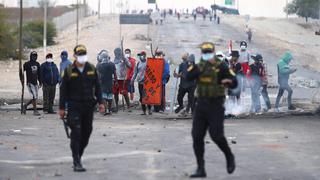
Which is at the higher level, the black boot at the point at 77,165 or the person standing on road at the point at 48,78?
the person standing on road at the point at 48,78

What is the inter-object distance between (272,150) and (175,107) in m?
9.20

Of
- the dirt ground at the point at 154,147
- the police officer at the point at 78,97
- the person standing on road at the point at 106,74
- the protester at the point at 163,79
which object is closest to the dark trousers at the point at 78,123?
the police officer at the point at 78,97

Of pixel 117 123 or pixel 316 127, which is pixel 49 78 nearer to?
pixel 117 123

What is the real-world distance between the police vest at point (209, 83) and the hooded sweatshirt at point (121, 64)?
35.1 feet

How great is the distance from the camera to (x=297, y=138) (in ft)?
44.8

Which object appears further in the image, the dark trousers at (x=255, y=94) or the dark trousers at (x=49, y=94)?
the dark trousers at (x=49, y=94)

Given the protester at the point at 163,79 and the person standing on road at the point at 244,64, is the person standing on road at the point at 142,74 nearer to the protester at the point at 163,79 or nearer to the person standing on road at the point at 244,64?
the protester at the point at 163,79

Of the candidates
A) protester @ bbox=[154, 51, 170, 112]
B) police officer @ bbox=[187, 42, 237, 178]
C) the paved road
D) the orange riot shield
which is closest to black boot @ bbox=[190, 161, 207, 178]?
police officer @ bbox=[187, 42, 237, 178]

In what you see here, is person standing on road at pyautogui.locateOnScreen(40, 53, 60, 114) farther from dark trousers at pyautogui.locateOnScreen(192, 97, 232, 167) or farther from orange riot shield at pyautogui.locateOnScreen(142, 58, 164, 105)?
dark trousers at pyautogui.locateOnScreen(192, 97, 232, 167)

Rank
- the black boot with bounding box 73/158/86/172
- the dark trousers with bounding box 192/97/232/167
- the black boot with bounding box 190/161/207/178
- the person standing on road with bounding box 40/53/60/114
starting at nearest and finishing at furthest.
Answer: the dark trousers with bounding box 192/97/232/167 < the black boot with bounding box 190/161/207/178 < the black boot with bounding box 73/158/86/172 < the person standing on road with bounding box 40/53/60/114

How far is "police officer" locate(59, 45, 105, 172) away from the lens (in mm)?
10320

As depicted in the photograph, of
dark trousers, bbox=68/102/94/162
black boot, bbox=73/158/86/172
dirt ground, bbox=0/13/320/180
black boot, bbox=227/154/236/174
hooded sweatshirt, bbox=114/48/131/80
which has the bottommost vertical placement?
dirt ground, bbox=0/13/320/180

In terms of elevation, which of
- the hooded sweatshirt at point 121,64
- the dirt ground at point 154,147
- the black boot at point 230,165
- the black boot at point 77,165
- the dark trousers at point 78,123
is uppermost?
the hooded sweatshirt at point 121,64

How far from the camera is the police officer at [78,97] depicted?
10.3 metres
